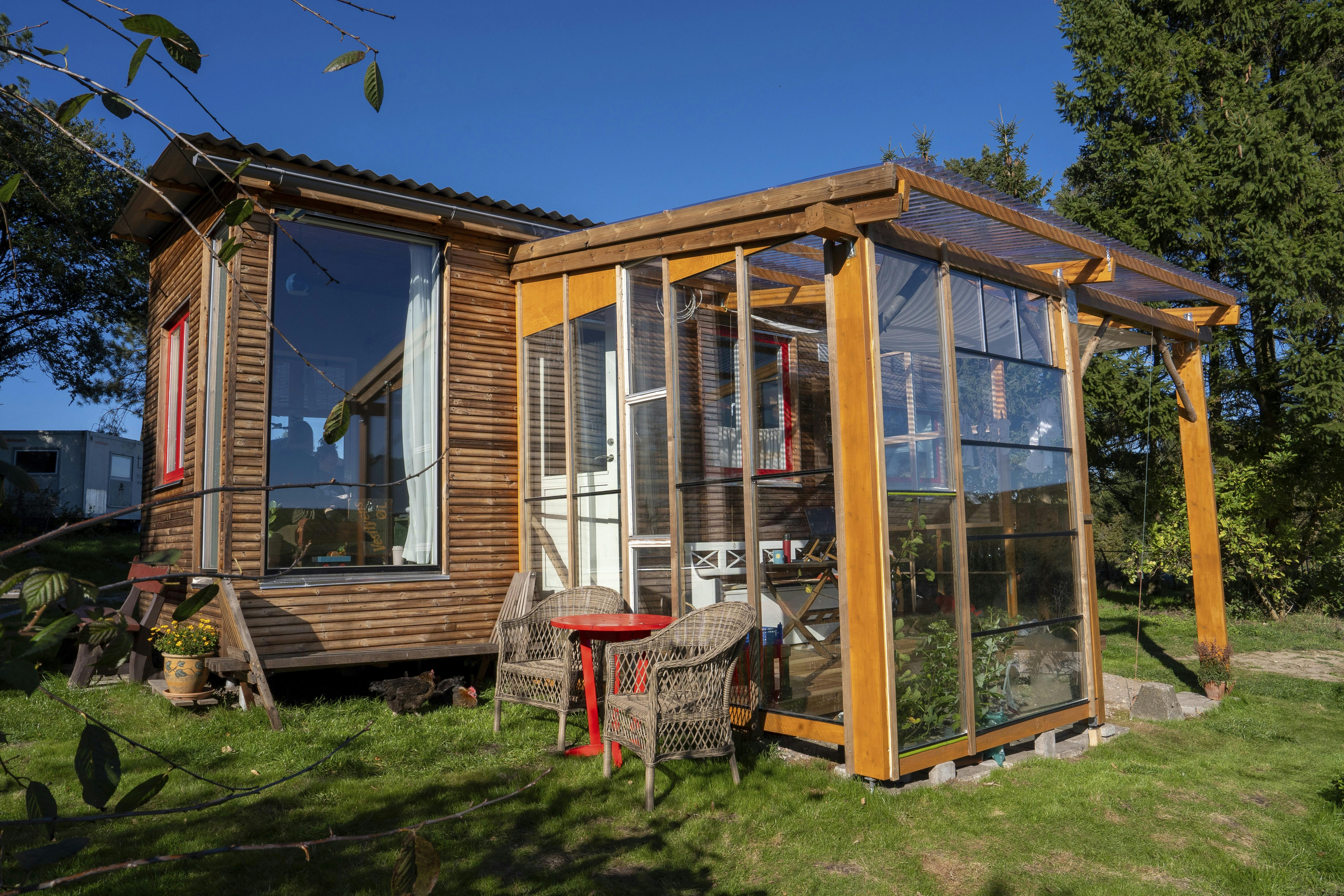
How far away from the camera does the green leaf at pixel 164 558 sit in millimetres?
970

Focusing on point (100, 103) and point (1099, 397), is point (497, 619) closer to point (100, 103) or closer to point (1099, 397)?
point (100, 103)

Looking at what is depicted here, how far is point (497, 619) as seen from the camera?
273 inches

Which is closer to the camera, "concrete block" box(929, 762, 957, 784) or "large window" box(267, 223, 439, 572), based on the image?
"concrete block" box(929, 762, 957, 784)

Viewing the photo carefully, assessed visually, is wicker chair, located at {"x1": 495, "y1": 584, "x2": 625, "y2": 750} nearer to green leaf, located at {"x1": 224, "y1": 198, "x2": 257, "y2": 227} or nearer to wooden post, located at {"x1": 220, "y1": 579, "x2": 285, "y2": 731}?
wooden post, located at {"x1": 220, "y1": 579, "x2": 285, "y2": 731}

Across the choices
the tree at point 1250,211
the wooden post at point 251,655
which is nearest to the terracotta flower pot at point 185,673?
the wooden post at point 251,655

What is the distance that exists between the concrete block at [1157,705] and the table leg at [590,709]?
169 inches

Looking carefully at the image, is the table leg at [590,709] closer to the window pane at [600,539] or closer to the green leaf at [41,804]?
the window pane at [600,539]

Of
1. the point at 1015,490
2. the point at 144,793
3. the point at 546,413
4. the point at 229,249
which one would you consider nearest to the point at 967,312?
the point at 1015,490

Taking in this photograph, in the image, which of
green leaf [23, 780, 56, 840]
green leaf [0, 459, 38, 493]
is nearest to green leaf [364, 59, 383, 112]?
green leaf [0, 459, 38, 493]

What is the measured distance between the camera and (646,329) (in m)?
6.35

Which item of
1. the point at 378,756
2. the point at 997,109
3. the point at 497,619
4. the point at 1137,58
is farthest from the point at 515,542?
the point at 997,109

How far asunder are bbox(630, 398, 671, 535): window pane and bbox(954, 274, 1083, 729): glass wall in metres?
1.93

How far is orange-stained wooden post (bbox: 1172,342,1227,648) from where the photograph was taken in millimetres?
8023

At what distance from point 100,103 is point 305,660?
5.54 m
